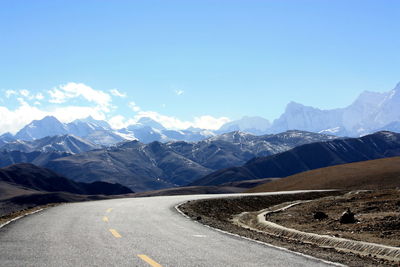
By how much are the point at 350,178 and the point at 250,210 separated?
3737 centimetres

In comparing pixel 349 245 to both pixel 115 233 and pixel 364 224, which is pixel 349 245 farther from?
pixel 115 233

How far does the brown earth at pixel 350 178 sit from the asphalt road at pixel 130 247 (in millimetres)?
48633

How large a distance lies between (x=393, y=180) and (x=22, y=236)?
58.2 metres

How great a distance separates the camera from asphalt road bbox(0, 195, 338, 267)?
9.84 metres

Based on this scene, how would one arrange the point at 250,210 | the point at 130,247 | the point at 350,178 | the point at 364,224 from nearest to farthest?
the point at 130,247
the point at 364,224
the point at 250,210
the point at 350,178

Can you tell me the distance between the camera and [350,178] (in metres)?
68.9

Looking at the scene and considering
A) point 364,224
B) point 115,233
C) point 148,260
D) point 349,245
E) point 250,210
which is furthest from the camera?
point 250,210

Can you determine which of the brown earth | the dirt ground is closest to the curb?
the dirt ground

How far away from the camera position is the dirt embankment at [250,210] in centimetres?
1093

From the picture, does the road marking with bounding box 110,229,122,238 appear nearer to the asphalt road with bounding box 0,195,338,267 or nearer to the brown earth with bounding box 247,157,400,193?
the asphalt road with bounding box 0,195,338,267

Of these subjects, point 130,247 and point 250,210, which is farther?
point 250,210

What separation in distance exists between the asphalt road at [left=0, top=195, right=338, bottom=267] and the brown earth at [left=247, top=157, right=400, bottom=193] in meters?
48.6

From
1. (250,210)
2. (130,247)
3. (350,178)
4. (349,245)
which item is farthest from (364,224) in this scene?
(350,178)

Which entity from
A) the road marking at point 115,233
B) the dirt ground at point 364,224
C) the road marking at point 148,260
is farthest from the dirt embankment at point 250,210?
the road marking at point 115,233
